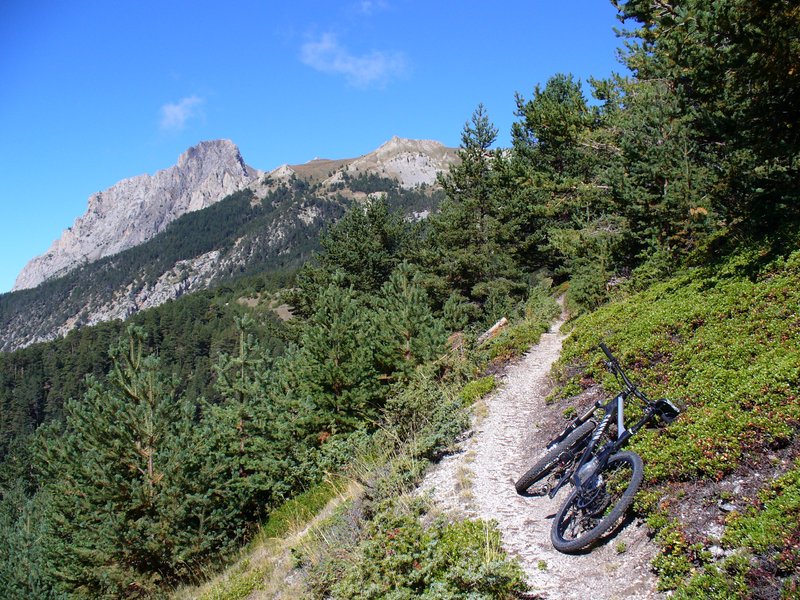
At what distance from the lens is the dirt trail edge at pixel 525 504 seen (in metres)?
4.70

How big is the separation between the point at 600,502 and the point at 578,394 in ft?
14.8

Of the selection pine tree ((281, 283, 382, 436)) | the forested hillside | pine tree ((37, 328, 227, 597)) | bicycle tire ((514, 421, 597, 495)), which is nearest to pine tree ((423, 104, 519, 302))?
the forested hillside

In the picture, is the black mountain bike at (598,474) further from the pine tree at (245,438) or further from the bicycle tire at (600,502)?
the pine tree at (245,438)

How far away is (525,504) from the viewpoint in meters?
6.64

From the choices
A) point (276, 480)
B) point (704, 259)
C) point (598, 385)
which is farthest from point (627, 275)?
Answer: point (276, 480)

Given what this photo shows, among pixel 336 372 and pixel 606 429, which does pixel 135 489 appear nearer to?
pixel 336 372

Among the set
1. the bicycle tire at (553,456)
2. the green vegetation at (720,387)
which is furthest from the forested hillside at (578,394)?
the bicycle tire at (553,456)

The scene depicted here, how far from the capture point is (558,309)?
816 inches

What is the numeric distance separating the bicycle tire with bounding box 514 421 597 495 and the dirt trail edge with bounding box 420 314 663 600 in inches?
10.3

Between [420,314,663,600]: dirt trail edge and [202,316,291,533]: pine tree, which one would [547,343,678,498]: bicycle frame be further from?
[202,316,291,533]: pine tree

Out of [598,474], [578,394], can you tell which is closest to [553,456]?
[598,474]

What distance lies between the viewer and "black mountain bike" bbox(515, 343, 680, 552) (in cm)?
513

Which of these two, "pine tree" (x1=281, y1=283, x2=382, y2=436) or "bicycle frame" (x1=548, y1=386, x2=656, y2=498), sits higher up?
"pine tree" (x1=281, y1=283, x2=382, y2=436)

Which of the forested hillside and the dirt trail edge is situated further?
the forested hillside
